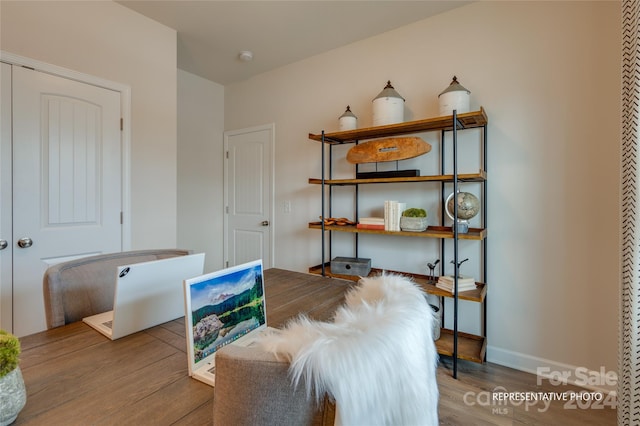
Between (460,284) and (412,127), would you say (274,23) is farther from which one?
(460,284)

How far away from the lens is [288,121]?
3.25 meters

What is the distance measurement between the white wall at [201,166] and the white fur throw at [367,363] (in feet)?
10.6

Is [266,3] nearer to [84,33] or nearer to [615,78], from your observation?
[84,33]

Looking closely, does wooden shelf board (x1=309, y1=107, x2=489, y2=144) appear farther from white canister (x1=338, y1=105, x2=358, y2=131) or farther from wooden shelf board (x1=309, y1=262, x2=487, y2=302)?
wooden shelf board (x1=309, y1=262, x2=487, y2=302)

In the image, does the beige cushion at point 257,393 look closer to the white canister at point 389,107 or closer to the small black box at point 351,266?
the small black box at point 351,266

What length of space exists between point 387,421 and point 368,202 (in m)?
2.25

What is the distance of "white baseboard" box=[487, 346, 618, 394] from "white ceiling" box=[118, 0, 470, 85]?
2.58m

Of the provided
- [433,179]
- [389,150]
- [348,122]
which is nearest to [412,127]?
[389,150]

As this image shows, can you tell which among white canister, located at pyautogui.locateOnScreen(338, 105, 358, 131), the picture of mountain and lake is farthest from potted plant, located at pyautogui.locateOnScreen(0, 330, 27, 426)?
white canister, located at pyautogui.locateOnScreen(338, 105, 358, 131)

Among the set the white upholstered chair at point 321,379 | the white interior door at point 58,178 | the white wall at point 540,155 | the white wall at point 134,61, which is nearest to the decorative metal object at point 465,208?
the white wall at point 540,155

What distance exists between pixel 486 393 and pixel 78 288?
88.0 inches

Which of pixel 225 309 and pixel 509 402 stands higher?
pixel 225 309

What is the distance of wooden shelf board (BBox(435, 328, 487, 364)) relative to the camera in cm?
202

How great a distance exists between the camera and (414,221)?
2.20 meters
